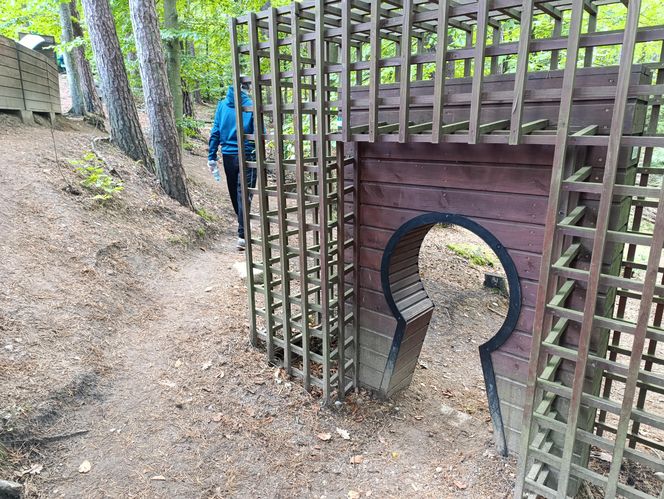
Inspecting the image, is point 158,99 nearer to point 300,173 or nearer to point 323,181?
point 300,173

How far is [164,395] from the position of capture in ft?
12.4

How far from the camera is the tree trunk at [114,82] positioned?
7527 millimetres

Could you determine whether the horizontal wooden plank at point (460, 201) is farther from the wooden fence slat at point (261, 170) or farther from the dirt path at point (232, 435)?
the dirt path at point (232, 435)

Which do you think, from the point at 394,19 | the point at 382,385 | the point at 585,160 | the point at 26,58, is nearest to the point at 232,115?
the point at 394,19

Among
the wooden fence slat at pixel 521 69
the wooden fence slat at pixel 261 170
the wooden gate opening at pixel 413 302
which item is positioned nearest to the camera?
the wooden fence slat at pixel 521 69

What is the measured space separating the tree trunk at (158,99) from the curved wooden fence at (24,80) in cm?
245

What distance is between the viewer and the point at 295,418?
3.90m

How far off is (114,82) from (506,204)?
7282 millimetres

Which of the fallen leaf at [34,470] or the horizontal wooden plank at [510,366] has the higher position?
the horizontal wooden plank at [510,366]

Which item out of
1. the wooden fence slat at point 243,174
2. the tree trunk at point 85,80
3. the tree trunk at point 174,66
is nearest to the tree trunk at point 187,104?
the tree trunk at point 85,80

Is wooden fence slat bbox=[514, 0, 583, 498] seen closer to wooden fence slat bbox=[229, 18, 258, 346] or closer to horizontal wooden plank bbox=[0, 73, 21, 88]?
wooden fence slat bbox=[229, 18, 258, 346]

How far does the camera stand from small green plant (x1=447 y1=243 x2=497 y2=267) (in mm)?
8836

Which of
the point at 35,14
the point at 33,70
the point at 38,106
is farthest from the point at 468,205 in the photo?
the point at 35,14

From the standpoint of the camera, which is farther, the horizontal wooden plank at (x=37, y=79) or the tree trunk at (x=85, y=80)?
the tree trunk at (x=85, y=80)
